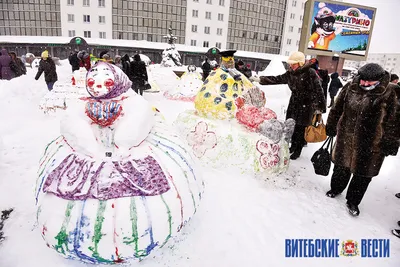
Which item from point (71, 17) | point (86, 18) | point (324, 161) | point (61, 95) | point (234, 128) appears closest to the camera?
point (324, 161)

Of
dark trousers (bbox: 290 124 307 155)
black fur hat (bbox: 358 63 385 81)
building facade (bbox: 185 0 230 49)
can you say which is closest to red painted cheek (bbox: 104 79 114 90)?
black fur hat (bbox: 358 63 385 81)

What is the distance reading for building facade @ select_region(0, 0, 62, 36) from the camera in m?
38.2

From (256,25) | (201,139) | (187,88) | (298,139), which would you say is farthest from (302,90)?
(256,25)

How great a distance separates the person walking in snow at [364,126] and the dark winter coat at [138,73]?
677 cm

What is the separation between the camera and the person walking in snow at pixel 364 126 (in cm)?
297

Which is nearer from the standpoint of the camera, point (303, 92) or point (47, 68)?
point (303, 92)

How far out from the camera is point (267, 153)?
408 centimetres

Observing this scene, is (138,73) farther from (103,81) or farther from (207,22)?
(207,22)

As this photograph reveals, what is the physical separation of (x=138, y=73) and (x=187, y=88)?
6.99 ft

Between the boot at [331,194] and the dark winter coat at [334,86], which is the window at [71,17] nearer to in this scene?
the dark winter coat at [334,86]

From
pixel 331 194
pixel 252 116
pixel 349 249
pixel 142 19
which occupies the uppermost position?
pixel 142 19

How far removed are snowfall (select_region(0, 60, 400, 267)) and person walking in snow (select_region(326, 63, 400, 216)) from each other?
15.7 inches

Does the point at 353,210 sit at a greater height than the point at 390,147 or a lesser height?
lesser

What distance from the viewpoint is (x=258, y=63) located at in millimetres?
43156
